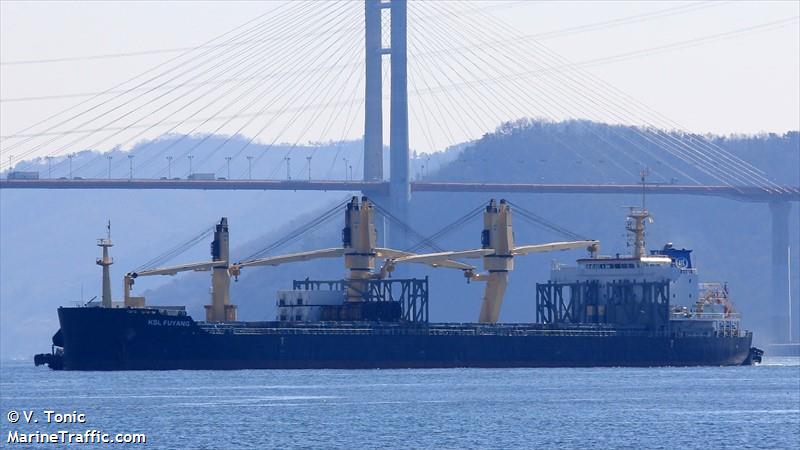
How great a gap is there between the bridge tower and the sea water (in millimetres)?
26706

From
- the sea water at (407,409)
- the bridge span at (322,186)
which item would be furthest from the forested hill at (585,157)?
the sea water at (407,409)

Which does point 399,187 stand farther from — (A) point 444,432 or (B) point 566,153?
(B) point 566,153

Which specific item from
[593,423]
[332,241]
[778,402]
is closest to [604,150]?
[332,241]

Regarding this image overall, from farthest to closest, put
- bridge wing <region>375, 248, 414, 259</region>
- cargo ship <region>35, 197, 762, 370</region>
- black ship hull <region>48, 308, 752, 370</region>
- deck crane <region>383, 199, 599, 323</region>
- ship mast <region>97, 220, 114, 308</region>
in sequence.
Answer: deck crane <region>383, 199, 599, 323</region>
bridge wing <region>375, 248, 414, 259</region>
ship mast <region>97, 220, 114, 308</region>
cargo ship <region>35, 197, 762, 370</region>
black ship hull <region>48, 308, 752, 370</region>

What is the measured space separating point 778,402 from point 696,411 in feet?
20.9

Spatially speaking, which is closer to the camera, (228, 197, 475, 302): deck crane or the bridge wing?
(228, 197, 475, 302): deck crane

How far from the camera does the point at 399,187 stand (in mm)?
110375

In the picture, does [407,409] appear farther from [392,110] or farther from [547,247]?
[392,110]

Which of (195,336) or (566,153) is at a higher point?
(566,153)

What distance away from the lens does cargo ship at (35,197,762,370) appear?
81.4 m

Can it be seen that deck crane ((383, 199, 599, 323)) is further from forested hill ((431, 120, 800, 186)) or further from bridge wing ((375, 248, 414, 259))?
forested hill ((431, 120, 800, 186))

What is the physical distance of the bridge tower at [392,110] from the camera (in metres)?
110

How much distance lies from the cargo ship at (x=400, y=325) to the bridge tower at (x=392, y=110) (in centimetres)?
1352

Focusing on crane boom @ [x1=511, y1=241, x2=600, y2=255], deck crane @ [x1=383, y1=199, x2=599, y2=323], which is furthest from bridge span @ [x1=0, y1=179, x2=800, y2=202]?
deck crane @ [x1=383, y1=199, x2=599, y2=323]
